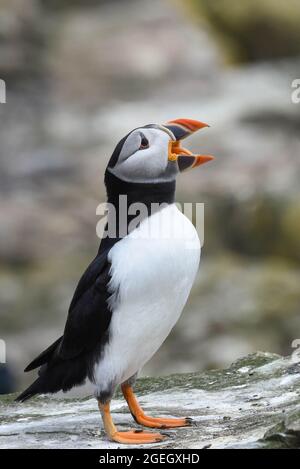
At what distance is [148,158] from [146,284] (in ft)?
2.01

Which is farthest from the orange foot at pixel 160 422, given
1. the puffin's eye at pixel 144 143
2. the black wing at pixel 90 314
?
the puffin's eye at pixel 144 143

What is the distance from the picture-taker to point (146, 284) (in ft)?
17.0

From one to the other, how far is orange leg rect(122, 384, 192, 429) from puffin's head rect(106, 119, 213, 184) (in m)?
1.11

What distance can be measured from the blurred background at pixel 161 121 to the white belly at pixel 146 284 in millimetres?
5217

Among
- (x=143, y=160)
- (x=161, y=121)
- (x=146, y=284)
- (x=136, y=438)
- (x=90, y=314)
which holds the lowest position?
(x=136, y=438)

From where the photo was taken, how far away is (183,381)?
669 cm

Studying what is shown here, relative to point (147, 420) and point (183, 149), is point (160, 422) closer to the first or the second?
point (147, 420)

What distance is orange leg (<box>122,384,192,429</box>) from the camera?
5.50m

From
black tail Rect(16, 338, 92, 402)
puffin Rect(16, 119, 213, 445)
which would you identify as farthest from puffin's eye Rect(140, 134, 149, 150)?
black tail Rect(16, 338, 92, 402)

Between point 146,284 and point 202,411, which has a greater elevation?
point 146,284

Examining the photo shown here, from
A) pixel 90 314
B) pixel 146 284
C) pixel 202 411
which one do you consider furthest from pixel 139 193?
pixel 202 411

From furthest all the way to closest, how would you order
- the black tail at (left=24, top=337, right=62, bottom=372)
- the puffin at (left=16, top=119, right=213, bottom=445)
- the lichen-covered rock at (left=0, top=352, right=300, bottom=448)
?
1. the black tail at (left=24, top=337, right=62, bottom=372)
2. the puffin at (left=16, top=119, right=213, bottom=445)
3. the lichen-covered rock at (left=0, top=352, right=300, bottom=448)

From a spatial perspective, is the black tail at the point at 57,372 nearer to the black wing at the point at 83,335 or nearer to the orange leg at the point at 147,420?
the black wing at the point at 83,335

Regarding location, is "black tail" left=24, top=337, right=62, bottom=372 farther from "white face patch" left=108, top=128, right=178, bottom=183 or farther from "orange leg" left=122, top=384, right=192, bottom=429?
"white face patch" left=108, top=128, right=178, bottom=183
